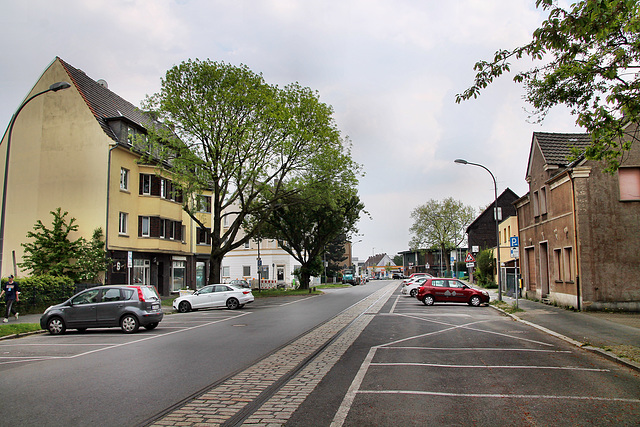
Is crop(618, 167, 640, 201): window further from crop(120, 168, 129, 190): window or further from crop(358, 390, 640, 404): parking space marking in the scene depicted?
crop(120, 168, 129, 190): window

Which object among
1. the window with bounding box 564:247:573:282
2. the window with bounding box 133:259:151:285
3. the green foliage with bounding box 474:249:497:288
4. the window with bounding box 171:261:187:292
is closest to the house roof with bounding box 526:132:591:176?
the window with bounding box 564:247:573:282

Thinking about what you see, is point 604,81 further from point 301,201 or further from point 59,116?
point 59,116

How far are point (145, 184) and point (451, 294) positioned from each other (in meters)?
21.5

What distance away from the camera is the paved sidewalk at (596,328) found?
10.7m

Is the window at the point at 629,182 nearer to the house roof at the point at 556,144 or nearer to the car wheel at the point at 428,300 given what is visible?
the house roof at the point at 556,144

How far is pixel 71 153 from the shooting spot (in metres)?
30.8

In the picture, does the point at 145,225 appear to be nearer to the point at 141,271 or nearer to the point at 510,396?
the point at 141,271

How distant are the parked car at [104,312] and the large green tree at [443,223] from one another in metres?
71.7

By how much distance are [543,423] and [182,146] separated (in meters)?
26.9

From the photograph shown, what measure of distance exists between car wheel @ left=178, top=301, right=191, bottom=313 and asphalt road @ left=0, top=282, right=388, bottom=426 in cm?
847

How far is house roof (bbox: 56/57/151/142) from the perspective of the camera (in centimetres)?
3117

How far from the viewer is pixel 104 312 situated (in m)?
16.1

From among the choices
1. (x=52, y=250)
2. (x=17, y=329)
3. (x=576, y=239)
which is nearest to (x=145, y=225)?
(x=52, y=250)

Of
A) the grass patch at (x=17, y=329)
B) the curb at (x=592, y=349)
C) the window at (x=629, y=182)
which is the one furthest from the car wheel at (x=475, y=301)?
the grass patch at (x=17, y=329)
